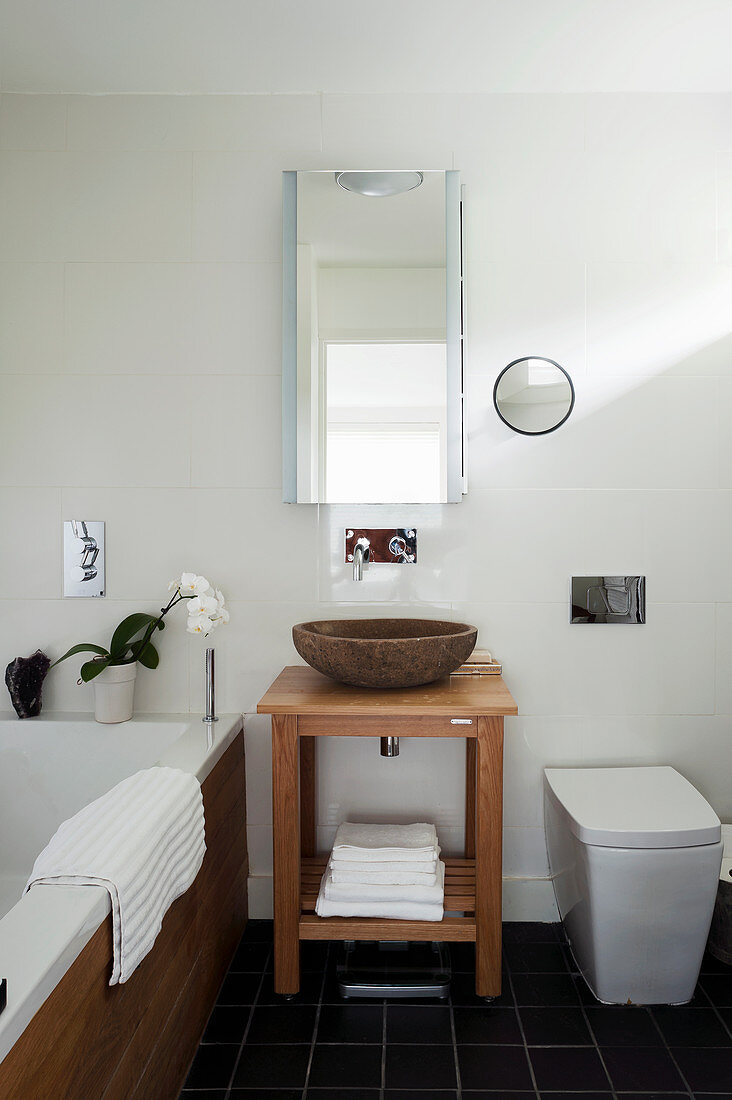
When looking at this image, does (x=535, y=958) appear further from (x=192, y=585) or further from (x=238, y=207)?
(x=238, y=207)

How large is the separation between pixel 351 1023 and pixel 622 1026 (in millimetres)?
625

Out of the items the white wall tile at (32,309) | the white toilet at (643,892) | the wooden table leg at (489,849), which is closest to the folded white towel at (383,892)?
the wooden table leg at (489,849)

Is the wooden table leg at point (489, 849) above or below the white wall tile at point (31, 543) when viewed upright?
below

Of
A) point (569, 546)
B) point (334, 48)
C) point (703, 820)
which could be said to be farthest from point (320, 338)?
point (703, 820)

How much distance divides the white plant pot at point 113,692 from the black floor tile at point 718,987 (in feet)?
5.41

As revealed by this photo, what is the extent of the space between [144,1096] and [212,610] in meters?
1.06

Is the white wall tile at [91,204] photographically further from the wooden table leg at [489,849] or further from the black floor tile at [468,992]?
the black floor tile at [468,992]

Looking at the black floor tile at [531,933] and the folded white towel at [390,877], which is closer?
the folded white towel at [390,877]

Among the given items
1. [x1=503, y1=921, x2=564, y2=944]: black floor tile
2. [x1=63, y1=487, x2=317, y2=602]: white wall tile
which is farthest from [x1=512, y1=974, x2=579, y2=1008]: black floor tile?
[x1=63, y1=487, x2=317, y2=602]: white wall tile

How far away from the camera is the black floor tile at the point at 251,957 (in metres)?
1.99

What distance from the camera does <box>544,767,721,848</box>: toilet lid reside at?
1.76 metres

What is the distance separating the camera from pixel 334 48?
6.31ft

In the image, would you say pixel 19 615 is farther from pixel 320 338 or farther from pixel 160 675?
pixel 320 338

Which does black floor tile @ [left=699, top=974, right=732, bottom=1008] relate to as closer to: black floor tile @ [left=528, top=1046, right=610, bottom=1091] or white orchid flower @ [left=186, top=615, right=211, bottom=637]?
black floor tile @ [left=528, top=1046, right=610, bottom=1091]
